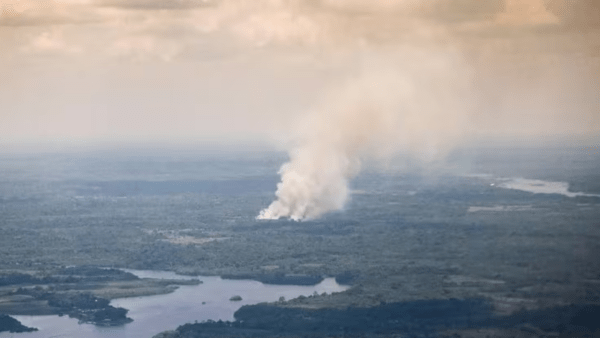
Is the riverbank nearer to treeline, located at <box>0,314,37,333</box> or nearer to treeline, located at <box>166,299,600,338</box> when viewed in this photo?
treeline, located at <box>0,314,37,333</box>

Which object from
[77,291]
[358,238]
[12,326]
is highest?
[358,238]

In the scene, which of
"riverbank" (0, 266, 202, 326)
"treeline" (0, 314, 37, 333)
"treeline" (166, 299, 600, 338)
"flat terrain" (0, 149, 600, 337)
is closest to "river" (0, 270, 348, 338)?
"treeline" (0, 314, 37, 333)

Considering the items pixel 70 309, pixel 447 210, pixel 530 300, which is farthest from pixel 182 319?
pixel 447 210

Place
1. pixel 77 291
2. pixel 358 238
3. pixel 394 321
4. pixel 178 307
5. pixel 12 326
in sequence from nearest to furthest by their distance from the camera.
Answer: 1. pixel 394 321
2. pixel 12 326
3. pixel 178 307
4. pixel 77 291
5. pixel 358 238

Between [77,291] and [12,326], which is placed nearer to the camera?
[12,326]

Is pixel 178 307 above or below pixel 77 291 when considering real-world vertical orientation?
below

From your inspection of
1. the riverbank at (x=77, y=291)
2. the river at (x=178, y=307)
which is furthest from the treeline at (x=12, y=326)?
the riverbank at (x=77, y=291)

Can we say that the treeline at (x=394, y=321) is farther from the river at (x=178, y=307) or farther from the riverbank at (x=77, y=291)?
the riverbank at (x=77, y=291)

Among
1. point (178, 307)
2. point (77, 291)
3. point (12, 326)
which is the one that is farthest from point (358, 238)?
point (12, 326)

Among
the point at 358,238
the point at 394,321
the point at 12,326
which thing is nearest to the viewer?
the point at 394,321

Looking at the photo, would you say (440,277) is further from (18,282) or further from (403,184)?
(403,184)

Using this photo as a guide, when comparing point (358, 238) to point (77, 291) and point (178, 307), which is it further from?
point (178, 307)
